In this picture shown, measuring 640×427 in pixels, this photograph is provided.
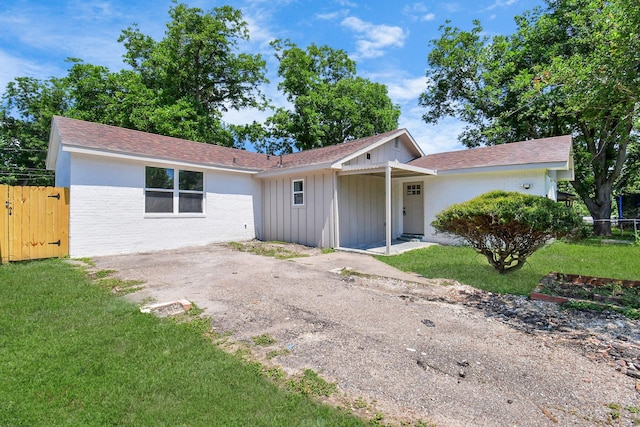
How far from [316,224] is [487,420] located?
28.8 ft

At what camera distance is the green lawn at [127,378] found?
7.04ft

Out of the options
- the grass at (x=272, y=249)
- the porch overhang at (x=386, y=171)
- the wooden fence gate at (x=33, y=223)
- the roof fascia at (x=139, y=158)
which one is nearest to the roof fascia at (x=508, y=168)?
the porch overhang at (x=386, y=171)

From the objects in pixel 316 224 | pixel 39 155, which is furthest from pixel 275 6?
pixel 39 155

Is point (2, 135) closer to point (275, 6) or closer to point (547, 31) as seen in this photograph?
point (275, 6)

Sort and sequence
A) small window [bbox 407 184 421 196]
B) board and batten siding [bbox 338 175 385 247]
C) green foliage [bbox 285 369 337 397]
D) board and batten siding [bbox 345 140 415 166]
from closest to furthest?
1. green foliage [bbox 285 369 337 397]
2. board and batten siding [bbox 338 175 385 247]
3. board and batten siding [bbox 345 140 415 166]
4. small window [bbox 407 184 421 196]

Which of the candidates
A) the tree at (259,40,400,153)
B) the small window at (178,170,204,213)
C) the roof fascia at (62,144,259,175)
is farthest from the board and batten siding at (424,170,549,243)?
the tree at (259,40,400,153)

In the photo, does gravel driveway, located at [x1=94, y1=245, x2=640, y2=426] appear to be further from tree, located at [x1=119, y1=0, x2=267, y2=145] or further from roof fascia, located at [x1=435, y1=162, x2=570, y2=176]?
tree, located at [x1=119, y1=0, x2=267, y2=145]

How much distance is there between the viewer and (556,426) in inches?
81.3

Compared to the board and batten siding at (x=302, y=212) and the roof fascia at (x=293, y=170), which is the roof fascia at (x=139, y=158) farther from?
the board and batten siding at (x=302, y=212)

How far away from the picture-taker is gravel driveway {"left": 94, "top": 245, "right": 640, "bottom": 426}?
2281mm

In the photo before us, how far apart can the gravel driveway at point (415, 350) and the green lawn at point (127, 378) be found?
0.44 meters

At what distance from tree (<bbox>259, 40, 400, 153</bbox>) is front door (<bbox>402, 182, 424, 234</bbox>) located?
12416 mm

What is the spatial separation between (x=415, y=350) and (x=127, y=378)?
266 cm

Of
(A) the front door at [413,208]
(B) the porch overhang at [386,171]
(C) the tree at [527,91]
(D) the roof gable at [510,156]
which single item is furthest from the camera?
(C) the tree at [527,91]
